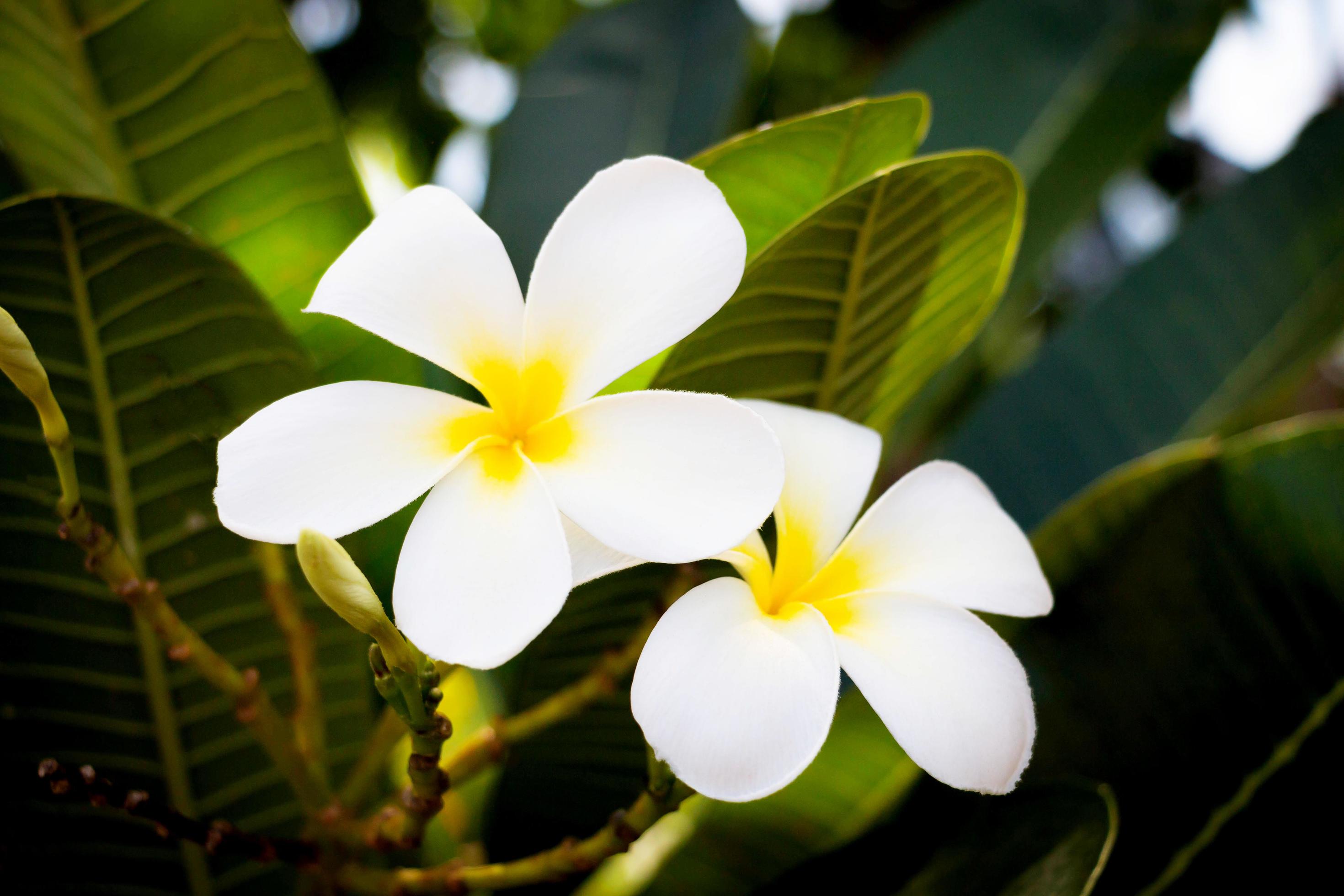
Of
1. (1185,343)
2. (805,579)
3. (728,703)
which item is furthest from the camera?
(1185,343)

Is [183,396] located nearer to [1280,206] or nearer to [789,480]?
[789,480]

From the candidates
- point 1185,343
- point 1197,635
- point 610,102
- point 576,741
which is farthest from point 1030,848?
point 610,102

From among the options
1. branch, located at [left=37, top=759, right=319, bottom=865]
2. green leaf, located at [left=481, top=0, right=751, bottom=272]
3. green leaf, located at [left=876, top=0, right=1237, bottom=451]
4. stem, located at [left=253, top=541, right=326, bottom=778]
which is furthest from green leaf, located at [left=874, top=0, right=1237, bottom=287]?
branch, located at [left=37, top=759, right=319, bottom=865]

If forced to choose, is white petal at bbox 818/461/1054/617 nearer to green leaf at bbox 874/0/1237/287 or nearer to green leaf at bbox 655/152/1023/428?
green leaf at bbox 655/152/1023/428

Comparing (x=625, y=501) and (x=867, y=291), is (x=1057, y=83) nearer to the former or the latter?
(x=867, y=291)

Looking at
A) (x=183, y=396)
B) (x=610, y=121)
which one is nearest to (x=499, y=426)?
(x=183, y=396)

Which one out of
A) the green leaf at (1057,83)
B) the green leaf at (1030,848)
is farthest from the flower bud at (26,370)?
the green leaf at (1057,83)
